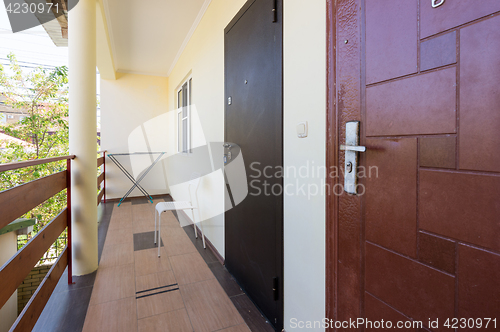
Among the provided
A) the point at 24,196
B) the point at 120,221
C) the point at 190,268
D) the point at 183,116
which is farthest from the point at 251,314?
the point at 183,116

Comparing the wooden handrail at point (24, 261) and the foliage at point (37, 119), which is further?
the foliage at point (37, 119)

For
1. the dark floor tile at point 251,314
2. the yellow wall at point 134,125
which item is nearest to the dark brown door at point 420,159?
the dark floor tile at point 251,314

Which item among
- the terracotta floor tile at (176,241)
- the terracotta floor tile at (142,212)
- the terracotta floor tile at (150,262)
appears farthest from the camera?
the terracotta floor tile at (142,212)

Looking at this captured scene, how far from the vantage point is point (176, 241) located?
2887 mm

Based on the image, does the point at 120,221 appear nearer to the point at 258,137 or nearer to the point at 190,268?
the point at 190,268

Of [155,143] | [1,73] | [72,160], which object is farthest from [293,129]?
[1,73]

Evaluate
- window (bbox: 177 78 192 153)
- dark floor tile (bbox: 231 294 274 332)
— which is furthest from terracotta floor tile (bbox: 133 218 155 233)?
dark floor tile (bbox: 231 294 274 332)

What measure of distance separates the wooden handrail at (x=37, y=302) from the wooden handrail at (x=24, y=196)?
0.51m

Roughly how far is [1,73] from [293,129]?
21.3ft

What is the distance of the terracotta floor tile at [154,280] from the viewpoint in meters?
1.94

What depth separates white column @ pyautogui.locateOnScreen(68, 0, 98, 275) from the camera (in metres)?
2.05

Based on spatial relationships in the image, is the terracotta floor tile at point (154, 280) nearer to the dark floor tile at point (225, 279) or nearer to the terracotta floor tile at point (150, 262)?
the terracotta floor tile at point (150, 262)

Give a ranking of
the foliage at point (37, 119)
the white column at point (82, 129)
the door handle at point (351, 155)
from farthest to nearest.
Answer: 1. the foliage at point (37, 119)
2. the white column at point (82, 129)
3. the door handle at point (351, 155)

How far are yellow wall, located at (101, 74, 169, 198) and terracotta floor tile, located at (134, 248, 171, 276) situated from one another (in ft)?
9.62
